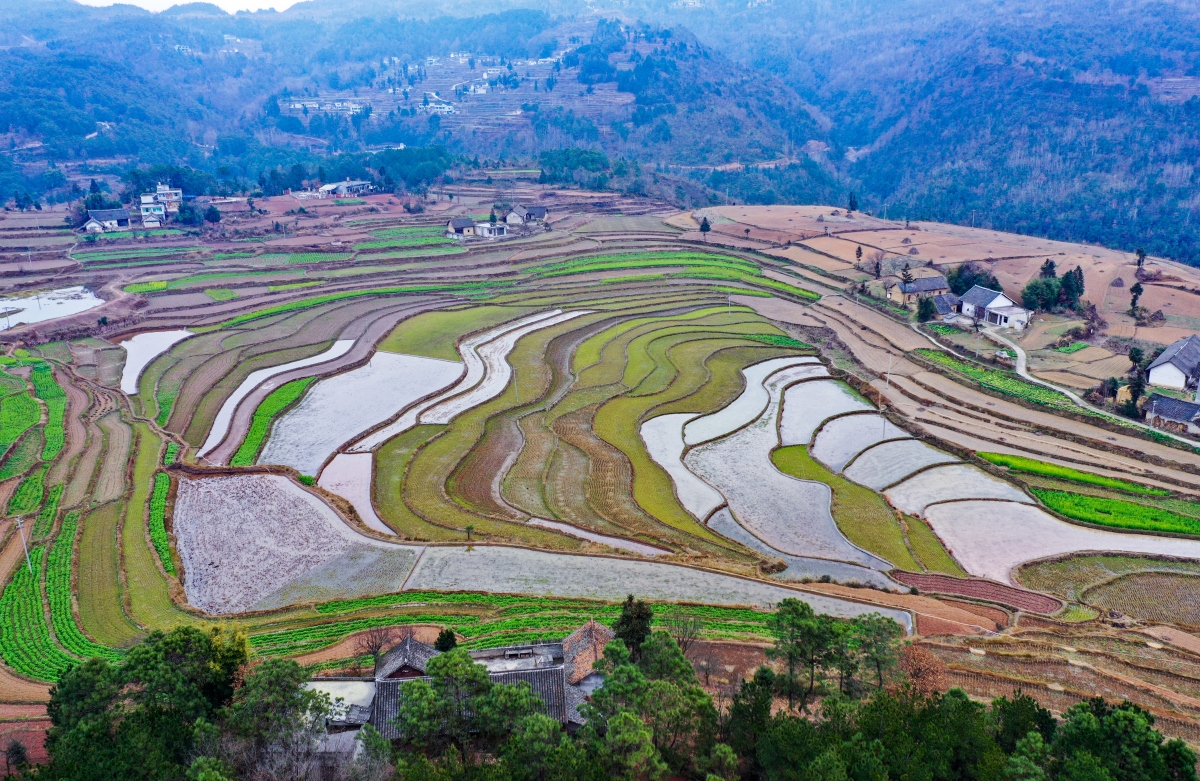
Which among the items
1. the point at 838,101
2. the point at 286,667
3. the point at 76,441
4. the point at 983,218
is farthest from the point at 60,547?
the point at 838,101

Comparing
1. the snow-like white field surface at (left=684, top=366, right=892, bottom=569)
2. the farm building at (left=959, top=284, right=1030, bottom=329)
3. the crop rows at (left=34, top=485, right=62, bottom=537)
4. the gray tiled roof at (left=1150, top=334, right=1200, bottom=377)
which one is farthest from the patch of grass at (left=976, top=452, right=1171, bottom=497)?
the crop rows at (left=34, top=485, right=62, bottom=537)

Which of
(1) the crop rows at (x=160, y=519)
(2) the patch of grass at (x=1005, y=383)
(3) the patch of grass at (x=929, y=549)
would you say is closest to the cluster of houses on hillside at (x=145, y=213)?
(1) the crop rows at (x=160, y=519)

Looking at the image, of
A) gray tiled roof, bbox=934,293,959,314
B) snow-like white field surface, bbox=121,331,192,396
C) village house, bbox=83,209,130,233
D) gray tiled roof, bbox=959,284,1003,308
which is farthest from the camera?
village house, bbox=83,209,130,233

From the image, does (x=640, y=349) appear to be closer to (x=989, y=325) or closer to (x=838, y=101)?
(x=989, y=325)

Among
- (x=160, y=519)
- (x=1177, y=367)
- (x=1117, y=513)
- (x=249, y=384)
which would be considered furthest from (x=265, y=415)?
(x=1177, y=367)

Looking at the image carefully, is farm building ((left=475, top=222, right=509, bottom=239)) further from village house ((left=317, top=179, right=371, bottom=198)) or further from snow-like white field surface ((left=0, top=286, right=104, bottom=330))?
snow-like white field surface ((left=0, top=286, right=104, bottom=330))
